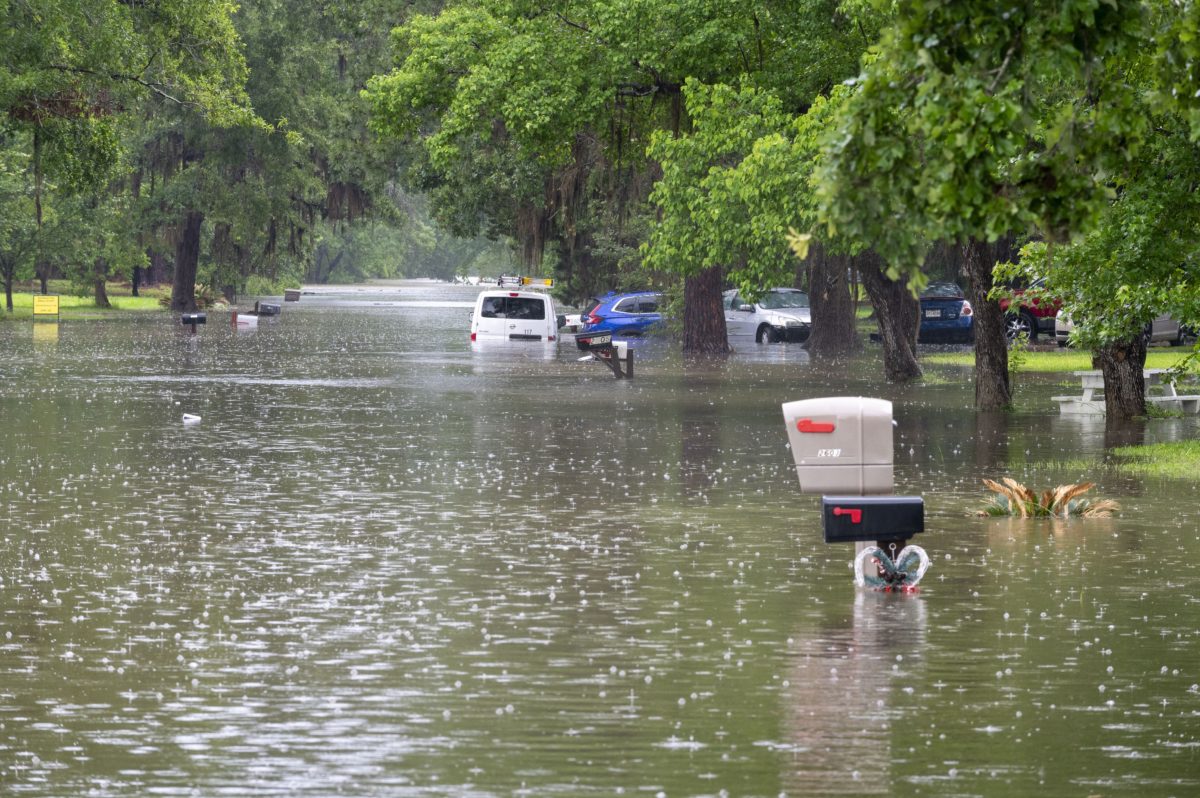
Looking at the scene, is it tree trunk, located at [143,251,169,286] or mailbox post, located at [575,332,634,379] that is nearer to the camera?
mailbox post, located at [575,332,634,379]

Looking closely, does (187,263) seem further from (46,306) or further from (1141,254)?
(1141,254)

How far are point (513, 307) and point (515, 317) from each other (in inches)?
9.5

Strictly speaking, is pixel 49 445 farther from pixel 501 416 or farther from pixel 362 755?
pixel 362 755

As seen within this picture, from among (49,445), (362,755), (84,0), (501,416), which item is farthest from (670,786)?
(84,0)

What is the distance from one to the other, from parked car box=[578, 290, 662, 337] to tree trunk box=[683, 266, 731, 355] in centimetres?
1099

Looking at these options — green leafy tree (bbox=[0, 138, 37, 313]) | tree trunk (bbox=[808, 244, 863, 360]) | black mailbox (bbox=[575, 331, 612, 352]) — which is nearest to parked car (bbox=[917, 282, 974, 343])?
tree trunk (bbox=[808, 244, 863, 360])

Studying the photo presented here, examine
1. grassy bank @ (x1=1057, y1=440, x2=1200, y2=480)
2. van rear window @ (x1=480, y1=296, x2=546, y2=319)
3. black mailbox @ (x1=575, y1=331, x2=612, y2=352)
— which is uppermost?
van rear window @ (x1=480, y1=296, x2=546, y2=319)

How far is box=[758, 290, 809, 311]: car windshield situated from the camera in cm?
5700

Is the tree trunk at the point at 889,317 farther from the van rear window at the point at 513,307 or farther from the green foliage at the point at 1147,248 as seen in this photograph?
the green foliage at the point at 1147,248

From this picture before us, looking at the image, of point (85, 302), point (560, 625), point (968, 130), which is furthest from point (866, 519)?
point (85, 302)

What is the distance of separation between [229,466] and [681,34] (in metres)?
15.6

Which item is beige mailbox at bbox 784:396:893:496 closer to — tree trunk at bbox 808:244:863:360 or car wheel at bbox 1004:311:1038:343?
tree trunk at bbox 808:244:863:360

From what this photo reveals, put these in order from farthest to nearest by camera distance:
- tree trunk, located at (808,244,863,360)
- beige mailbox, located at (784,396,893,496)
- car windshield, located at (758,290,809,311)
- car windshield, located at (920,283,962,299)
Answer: car windshield, located at (758,290,809,311)
car windshield, located at (920,283,962,299)
tree trunk, located at (808,244,863,360)
beige mailbox, located at (784,396,893,496)

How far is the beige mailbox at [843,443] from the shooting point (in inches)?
486
